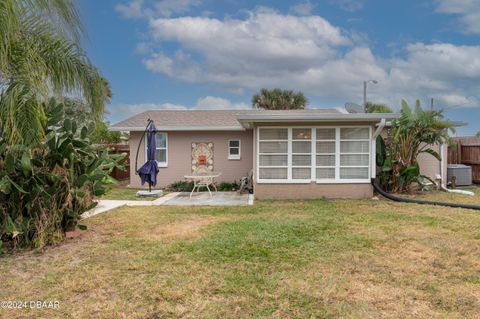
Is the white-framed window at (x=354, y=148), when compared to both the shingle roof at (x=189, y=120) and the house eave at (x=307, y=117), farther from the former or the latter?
the shingle roof at (x=189, y=120)

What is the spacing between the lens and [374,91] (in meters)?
26.1

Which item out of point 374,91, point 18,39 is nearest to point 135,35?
point 18,39

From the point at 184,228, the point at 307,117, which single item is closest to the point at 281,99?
the point at 307,117

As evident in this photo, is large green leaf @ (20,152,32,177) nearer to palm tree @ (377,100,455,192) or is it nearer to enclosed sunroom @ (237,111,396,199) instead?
enclosed sunroom @ (237,111,396,199)

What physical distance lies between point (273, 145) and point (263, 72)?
13.4 metres

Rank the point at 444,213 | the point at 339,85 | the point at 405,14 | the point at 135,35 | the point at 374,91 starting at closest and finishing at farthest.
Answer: the point at 444,213 < the point at 135,35 < the point at 405,14 < the point at 339,85 < the point at 374,91

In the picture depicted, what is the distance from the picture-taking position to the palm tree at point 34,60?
419 centimetres

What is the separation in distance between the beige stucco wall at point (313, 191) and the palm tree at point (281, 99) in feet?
51.9

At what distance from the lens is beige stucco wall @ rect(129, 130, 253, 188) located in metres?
14.1

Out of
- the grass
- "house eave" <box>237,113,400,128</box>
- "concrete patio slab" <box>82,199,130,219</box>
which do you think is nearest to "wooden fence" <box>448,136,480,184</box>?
"house eave" <box>237,113,400,128</box>

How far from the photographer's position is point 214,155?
14.1 metres

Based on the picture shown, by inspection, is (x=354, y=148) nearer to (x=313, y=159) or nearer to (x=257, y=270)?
(x=313, y=159)

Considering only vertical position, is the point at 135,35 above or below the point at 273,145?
above

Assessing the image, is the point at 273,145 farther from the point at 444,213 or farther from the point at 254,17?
the point at 254,17
